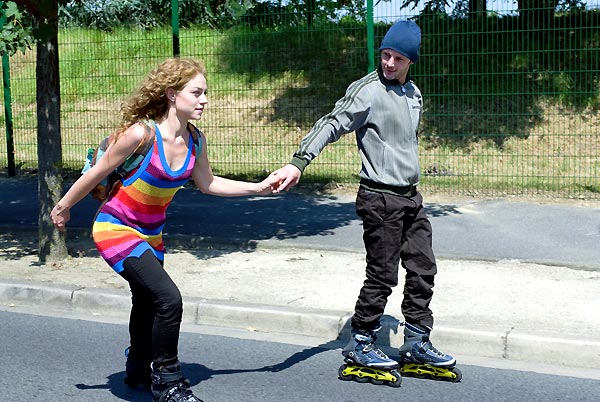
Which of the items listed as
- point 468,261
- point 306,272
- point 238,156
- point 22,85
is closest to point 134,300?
point 306,272

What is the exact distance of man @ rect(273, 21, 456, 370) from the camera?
520 centimetres

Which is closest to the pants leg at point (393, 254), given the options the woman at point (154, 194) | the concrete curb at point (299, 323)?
the concrete curb at point (299, 323)

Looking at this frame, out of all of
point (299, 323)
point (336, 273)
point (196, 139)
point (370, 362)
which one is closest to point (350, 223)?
point (336, 273)

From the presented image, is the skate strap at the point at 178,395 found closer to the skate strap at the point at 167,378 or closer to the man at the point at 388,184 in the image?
the skate strap at the point at 167,378

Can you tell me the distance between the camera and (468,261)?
8125 mm

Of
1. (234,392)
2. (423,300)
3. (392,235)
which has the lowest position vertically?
(234,392)

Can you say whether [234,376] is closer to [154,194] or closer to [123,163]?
[154,194]

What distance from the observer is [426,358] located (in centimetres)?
543

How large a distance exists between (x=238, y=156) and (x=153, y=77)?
26.0 ft

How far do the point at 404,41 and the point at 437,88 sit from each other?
23.8 feet

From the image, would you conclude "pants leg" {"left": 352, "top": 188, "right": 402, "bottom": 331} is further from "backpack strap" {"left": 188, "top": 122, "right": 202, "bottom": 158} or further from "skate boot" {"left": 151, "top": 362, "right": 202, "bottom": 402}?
"skate boot" {"left": 151, "top": 362, "right": 202, "bottom": 402}

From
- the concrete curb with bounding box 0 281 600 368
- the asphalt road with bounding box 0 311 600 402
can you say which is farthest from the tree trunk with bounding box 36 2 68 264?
the asphalt road with bounding box 0 311 600 402

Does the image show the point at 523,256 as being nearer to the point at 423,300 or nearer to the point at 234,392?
the point at 423,300

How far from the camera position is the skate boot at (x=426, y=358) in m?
5.41
